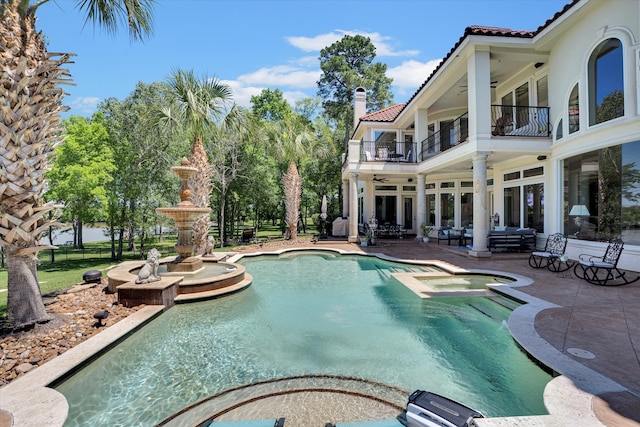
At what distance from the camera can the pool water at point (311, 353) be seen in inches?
141

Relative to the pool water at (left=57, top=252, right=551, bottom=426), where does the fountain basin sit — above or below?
above

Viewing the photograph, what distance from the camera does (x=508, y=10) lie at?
45.4ft

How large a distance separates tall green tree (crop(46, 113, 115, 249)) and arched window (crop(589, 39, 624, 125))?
19407mm

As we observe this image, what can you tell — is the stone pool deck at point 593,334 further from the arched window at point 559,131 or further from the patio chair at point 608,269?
the arched window at point 559,131

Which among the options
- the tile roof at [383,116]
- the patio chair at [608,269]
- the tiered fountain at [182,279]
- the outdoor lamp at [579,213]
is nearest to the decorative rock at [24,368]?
the tiered fountain at [182,279]

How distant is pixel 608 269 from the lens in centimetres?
770

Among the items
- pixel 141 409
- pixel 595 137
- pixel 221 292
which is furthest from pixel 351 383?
pixel 595 137

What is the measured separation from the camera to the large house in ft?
28.4

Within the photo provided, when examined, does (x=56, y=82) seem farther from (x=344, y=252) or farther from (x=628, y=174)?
(x=628, y=174)

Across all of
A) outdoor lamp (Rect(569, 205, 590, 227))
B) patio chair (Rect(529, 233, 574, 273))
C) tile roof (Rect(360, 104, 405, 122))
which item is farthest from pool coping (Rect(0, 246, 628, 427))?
tile roof (Rect(360, 104, 405, 122))

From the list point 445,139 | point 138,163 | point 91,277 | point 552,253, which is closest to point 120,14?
point 91,277

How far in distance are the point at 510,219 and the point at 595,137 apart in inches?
229

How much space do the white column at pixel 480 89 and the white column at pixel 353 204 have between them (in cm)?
702

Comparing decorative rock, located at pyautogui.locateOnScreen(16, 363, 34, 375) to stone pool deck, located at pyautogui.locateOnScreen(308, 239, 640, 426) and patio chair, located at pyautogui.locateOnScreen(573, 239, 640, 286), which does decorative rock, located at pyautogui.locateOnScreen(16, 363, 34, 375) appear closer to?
stone pool deck, located at pyautogui.locateOnScreen(308, 239, 640, 426)
